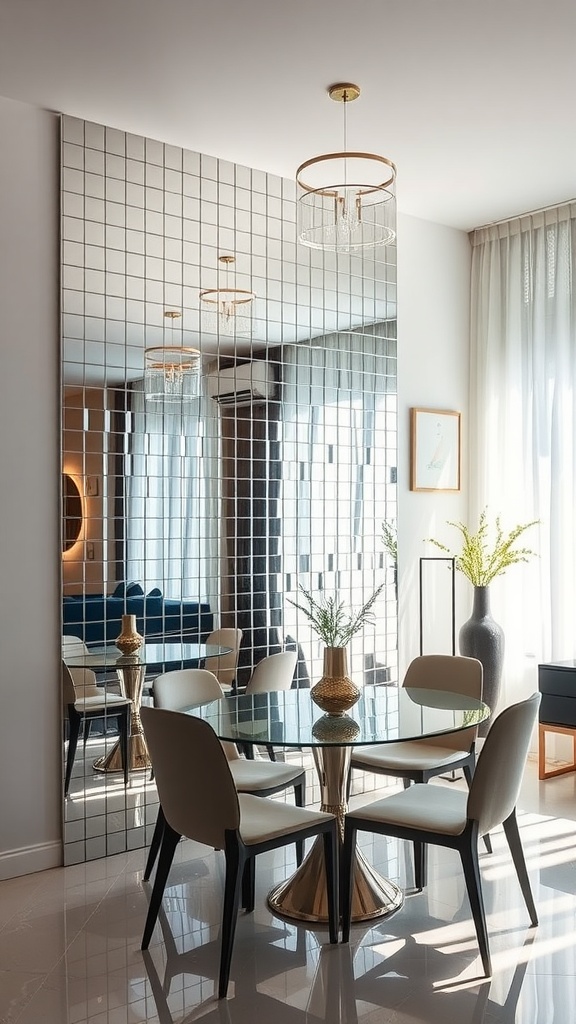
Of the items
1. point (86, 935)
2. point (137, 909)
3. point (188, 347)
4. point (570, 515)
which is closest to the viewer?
point (86, 935)

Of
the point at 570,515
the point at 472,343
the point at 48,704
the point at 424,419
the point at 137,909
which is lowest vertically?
the point at 137,909

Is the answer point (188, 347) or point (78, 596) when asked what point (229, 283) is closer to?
point (188, 347)

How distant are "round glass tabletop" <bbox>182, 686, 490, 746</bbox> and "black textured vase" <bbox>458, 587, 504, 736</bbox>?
131 centimetres

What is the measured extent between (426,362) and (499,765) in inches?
126

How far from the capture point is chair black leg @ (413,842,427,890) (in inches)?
143

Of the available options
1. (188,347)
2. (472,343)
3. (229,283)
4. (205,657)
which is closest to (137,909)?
Answer: (205,657)

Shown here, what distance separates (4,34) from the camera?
3363 mm

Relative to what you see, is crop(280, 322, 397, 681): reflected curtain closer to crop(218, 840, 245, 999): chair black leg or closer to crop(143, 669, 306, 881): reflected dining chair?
crop(143, 669, 306, 881): reflected dining chair

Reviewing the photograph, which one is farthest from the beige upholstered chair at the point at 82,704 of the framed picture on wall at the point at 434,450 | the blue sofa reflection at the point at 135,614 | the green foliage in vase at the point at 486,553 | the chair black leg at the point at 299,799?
the framed picture on wall at the point at 434,450

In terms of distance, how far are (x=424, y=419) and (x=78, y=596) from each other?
97.5 inches

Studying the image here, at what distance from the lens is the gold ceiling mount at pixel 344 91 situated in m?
3.78

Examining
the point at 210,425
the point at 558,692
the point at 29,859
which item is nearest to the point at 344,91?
the point at 210,425

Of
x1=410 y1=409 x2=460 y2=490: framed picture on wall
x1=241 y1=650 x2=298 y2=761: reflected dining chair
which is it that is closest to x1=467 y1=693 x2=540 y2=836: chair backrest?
x1=241 y1=650 x2=298 y2=761: reflected dining chair

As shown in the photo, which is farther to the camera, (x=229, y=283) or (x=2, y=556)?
(x=229, y=283)
